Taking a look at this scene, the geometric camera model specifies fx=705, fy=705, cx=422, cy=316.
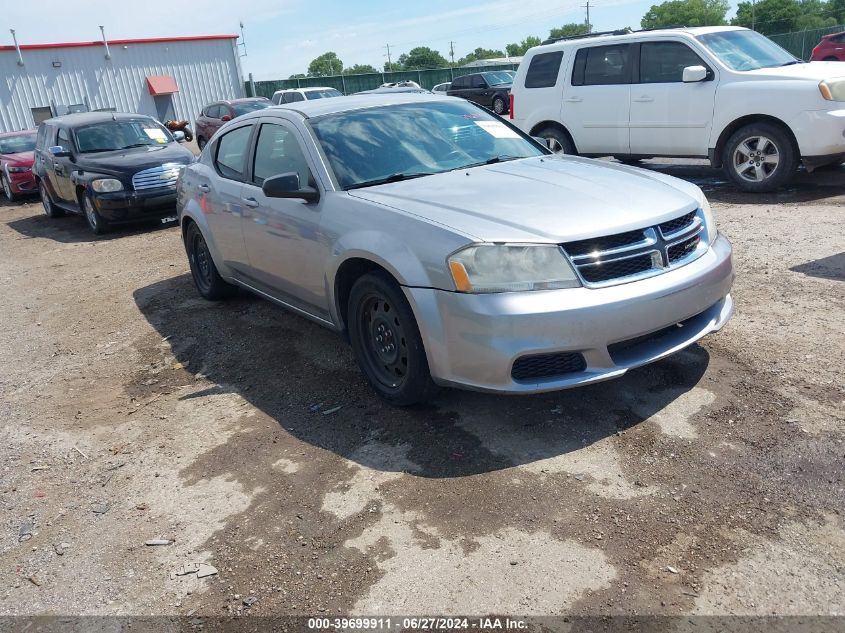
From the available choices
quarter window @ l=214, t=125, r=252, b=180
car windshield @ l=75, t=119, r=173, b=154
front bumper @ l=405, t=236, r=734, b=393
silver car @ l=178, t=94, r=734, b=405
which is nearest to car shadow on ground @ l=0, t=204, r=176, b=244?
car windshield @ l=75, t=119, r=173, b=154

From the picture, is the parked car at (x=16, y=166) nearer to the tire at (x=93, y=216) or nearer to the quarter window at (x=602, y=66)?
the tire at (x=93, y=216)

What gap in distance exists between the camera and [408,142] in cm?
467

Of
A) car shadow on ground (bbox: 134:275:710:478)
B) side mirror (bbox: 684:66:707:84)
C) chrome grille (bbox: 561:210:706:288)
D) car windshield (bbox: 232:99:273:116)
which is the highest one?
side mirror (bbox: 684:66:707:84)

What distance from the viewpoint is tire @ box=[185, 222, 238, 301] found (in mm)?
6367

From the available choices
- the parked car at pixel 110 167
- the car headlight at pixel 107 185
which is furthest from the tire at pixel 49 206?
the car headlight at pixel 107 185

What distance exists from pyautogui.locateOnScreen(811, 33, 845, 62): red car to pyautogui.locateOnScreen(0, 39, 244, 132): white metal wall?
2653 cm

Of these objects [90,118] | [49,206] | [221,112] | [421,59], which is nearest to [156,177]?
[90,118]

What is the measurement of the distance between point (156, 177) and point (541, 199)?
8.56m

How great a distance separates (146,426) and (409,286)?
1.97 metres

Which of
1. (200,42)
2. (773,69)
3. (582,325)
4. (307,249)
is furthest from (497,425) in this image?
(200,42)

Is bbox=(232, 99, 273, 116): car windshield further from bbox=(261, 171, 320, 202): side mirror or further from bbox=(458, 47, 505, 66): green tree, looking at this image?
bbox=(458, 47, 505, 66): green tree

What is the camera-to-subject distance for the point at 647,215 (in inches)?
142

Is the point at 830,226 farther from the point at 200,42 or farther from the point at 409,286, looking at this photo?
the point at 200,42

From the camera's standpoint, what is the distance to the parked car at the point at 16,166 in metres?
15.7
